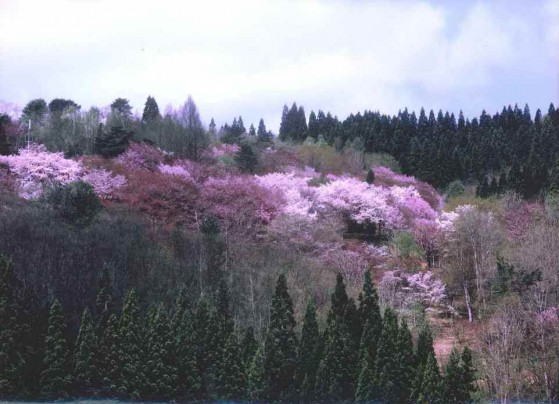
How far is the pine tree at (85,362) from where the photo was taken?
1777cm

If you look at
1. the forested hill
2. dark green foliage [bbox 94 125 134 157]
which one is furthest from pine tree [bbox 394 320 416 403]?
the forested hill

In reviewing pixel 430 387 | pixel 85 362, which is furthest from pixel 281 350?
pixel 85 362

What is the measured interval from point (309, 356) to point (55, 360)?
726cm

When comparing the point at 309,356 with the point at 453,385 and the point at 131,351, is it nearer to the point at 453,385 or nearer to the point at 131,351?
the point at 453,385

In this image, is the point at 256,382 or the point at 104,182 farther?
the point at 104,182

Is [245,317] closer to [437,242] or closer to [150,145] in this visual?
[437,242]

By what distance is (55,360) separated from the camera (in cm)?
1764

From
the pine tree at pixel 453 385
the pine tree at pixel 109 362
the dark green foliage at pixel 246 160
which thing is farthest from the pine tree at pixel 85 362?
the dark green foliage at pixel 246 160

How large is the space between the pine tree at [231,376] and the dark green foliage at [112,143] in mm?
18965

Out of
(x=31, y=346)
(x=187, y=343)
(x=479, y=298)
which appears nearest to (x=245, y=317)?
(x=187, y=343)

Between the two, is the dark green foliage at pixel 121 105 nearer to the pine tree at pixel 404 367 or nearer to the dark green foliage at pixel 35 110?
the dark green foliage at pixel 35 110

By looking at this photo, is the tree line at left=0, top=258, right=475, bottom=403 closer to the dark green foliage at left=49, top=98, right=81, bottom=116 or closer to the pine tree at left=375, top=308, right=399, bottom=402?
the pine tree at left=375, top=308, right=399, bottom=402

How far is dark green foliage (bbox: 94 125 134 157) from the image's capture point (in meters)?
34.3

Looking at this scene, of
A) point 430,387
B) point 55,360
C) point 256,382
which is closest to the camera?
point 430,387
